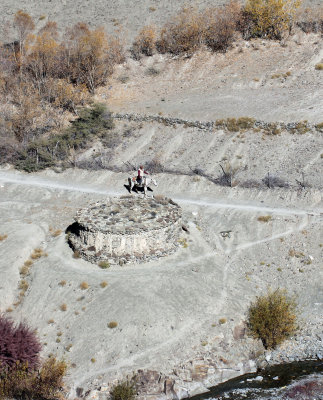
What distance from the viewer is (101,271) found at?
31547 millimetres

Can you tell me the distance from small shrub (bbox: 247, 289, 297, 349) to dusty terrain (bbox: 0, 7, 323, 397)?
557mm

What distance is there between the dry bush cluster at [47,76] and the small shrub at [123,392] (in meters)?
31.8

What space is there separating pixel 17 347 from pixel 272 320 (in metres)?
13.7

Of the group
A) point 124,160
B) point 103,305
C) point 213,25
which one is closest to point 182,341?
point 103,305

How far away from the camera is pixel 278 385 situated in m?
24.6

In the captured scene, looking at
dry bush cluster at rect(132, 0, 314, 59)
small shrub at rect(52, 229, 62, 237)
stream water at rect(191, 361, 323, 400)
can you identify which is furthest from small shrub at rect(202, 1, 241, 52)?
stream water at rect(191, 361, 323, 400)

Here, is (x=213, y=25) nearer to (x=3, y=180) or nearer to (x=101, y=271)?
(x=3, y=180)

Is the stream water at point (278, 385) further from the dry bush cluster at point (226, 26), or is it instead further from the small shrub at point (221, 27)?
the dry bush cluster at point (226, 26)

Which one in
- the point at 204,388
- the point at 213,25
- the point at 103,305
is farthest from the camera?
the point at 213,25

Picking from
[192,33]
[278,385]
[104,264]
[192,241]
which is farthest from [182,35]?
[278,385]

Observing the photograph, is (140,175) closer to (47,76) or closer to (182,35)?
(47,76)

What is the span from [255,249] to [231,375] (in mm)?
10849

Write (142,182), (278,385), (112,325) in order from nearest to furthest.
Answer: (278,385) → (112,325) → (142,182)

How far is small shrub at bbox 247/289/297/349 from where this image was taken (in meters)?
27.2
